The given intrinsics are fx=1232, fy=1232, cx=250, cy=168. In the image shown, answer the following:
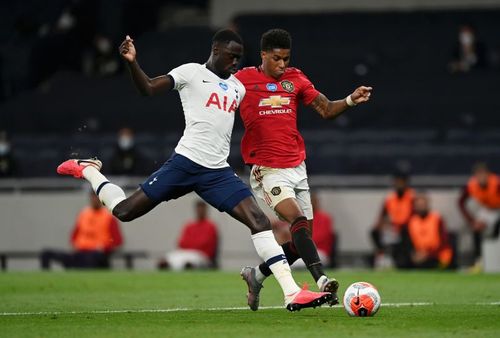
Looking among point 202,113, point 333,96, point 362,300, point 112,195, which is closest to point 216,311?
point 112,195

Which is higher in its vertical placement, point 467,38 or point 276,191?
point 467,38

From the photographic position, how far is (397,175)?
21.0 meters

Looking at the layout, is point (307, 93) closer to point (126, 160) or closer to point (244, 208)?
point (244, 208)

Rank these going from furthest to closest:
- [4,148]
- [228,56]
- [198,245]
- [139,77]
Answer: [4,148] < [198,245] < [228,56] < [139,77]

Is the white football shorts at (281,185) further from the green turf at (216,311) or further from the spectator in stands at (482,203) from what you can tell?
the spectator in stands at (482,203)

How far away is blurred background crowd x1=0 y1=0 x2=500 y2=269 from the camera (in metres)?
21.5

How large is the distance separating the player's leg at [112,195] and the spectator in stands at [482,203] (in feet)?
35.9

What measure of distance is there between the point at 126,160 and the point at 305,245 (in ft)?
42.9

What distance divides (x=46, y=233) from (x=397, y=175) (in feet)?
23.1

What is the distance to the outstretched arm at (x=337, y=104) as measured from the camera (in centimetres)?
1067

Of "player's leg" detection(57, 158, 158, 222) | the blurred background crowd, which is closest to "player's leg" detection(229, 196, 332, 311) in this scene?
"player's leg" detection(57, 158, 158, 222)

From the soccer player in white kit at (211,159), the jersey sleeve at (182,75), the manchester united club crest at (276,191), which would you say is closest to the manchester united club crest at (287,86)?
the soccer player in white kit at (211,159)

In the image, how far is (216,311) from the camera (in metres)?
10.7

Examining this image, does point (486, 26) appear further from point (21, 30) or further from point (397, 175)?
point (21, 30)
